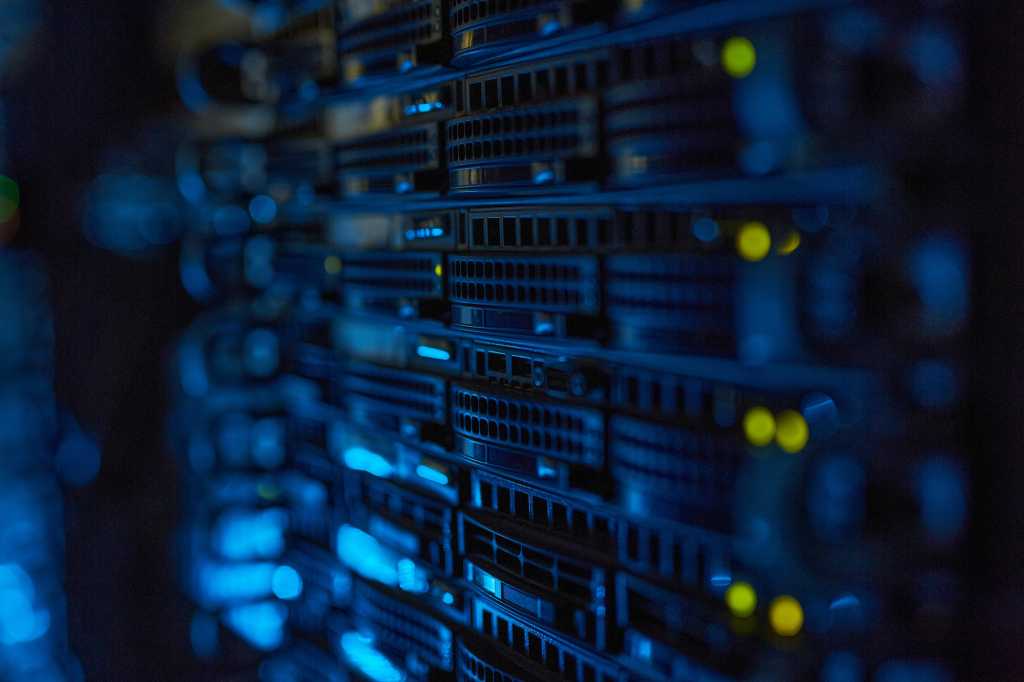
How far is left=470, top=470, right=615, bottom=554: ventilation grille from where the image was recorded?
62 cm

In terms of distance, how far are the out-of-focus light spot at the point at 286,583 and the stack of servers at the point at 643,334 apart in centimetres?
13

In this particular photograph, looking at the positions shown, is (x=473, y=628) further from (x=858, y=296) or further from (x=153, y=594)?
(x=153, y=594)

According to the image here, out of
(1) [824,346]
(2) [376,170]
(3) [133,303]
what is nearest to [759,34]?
(1) [824,346]

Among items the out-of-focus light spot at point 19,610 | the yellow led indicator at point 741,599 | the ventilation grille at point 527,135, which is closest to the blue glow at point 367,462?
the ventilation grille at point 527,135

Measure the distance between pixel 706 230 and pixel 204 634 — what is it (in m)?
1.06

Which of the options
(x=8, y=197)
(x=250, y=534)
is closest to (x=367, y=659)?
(x=250, y=534)

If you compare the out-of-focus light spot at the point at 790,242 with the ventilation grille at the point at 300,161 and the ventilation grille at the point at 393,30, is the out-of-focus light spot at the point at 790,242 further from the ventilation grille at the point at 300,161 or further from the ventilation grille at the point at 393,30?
the ventilation grille at the point at 300,161

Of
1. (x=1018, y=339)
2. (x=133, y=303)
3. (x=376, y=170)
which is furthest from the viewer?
(x=133, y=303)

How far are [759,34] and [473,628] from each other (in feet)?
1.75

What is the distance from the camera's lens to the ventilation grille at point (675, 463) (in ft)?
1.65

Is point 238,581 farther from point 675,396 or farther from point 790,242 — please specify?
point 790,242

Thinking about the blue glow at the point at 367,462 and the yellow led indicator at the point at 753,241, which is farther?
the blue glow at the point at 367,462

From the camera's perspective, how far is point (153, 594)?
4.41 feet

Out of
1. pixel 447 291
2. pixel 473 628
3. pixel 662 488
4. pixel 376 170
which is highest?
pixel 376 170
